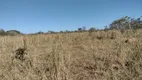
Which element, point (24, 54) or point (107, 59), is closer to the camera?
point (107, 59)

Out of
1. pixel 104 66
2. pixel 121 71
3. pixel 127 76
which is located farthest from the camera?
pixel 104 66

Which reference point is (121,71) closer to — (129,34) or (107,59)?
(107,59)

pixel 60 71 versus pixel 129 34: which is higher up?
pixel 129 34

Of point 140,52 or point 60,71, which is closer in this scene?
point 60,71

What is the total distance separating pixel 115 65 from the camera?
405 cm

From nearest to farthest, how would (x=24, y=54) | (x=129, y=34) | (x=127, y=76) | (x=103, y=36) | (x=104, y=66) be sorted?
(x=127, y=76)
(x=104, y=66)
(x=24, y=54)
(x=129, y=34)
(x=103, y=36)

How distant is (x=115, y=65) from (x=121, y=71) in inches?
13.6

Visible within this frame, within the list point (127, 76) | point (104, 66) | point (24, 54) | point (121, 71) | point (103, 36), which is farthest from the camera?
point (103, 36)

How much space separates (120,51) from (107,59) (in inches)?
19.8

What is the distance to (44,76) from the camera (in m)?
3.40

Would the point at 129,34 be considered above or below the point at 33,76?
above

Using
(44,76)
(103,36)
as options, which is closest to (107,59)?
(44,76)

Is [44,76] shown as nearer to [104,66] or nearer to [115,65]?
[104,66]

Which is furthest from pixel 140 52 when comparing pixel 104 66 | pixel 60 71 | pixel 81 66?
pixel 60 71
